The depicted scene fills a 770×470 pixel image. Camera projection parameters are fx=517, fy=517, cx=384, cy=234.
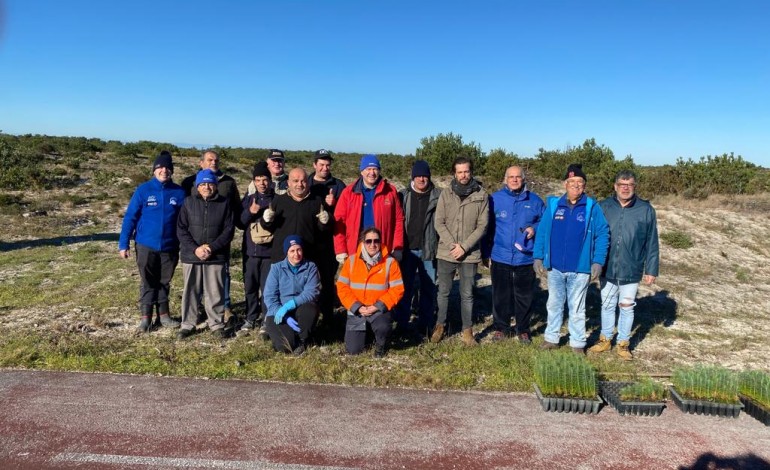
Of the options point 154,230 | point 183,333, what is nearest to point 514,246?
point 183,333

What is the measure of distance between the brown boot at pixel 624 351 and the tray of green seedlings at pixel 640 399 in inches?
52.0

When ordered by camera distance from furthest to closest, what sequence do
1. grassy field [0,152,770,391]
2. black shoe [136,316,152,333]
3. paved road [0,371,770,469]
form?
black shoe [136,316,152,333] < grassy field [0,152,770,391] < paved road [0,371,770,469]

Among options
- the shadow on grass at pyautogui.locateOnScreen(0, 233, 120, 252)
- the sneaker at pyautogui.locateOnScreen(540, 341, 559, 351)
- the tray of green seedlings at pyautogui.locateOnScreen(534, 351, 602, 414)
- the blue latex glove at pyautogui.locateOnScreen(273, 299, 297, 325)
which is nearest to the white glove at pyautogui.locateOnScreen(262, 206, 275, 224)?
the blue latex glove at pyautogui.locateOnScreen(273, 299, 297, 325)

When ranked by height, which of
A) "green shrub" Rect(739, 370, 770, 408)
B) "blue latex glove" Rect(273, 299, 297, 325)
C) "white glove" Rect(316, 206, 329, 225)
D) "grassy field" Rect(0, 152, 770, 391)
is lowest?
"grassy field" Rect(0, 152, 770, 391)

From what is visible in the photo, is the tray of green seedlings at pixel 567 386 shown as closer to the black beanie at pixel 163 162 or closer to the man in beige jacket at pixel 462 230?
the man in beige jacket at pixel 462 230

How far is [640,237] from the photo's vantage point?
18.3 feet

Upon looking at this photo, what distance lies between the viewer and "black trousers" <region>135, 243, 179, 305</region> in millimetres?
6109

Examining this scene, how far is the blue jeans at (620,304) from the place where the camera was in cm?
576

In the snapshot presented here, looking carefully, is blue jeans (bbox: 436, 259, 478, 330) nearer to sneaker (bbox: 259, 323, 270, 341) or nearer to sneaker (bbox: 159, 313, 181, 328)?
sneaker (bbox: 259, 323, 270, 341)

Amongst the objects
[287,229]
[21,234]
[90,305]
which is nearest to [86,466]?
[287,229]

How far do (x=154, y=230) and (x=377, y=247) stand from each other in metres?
2.69

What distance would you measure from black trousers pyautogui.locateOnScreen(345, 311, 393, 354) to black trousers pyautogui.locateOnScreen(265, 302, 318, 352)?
426 mm

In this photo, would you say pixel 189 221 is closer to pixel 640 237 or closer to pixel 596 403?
pixel 596 403

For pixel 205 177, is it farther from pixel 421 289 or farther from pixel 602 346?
pixel 602 346
